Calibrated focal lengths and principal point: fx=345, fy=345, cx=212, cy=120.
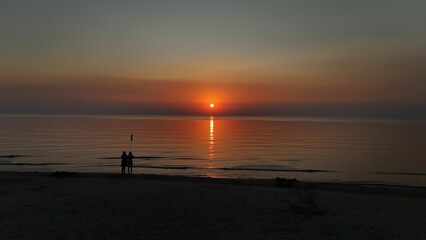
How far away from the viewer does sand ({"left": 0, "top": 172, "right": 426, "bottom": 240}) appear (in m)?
14.9

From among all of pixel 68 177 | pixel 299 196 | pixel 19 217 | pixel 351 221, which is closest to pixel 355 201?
pixel 299 196

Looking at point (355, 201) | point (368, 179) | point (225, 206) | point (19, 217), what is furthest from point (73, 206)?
point (368, 179)

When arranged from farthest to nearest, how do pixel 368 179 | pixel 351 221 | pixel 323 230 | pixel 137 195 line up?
1. pixel 368 179
2. pixel 137 195
3. pixel 351 221
4. pixel 323 230

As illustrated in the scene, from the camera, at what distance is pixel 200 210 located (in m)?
18.9

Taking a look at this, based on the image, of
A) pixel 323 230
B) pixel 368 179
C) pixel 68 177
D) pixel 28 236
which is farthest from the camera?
pixel 368 179

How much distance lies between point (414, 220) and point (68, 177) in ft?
84.1

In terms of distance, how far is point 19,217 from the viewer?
16.6m

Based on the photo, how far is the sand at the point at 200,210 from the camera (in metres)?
14.9

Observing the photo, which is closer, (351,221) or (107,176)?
(351,221)

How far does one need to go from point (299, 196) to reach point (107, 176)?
55.8 feet

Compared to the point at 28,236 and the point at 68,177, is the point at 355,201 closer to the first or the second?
the point at 28,236

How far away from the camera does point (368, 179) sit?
37.3 m

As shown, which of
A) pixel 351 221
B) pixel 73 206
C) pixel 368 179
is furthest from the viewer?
pixel 368 179

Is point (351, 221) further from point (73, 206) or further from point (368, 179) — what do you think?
point (368, 179)
